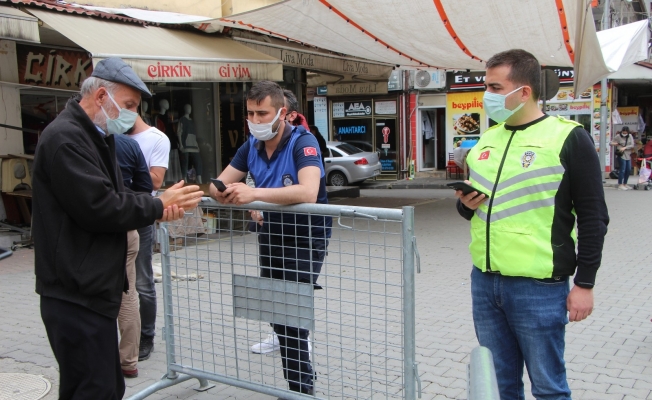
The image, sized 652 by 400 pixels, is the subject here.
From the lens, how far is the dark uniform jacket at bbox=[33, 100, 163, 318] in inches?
98.9

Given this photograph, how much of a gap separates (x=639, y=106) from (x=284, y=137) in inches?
1068

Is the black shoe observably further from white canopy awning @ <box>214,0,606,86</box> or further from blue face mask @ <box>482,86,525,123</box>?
white canopy awning @ <box>214,0,606,86</box>

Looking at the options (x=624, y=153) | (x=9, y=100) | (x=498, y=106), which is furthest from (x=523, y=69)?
(x=624, y=153)

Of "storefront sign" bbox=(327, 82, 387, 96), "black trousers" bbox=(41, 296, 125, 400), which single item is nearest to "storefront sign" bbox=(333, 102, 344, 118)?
"storefront sign" bbox=(327, 82, 387, 96)

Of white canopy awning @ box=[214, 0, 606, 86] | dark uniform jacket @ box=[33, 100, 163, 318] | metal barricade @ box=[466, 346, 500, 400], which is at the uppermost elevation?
white canopy awning @ box=[214, 0, 606, 86]

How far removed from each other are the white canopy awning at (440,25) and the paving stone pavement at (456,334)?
3.72 metres

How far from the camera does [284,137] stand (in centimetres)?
373

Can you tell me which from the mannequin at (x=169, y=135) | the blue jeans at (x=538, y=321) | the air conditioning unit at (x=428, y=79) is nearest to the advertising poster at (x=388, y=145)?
the air conditioning unit at (x=428, y=79)

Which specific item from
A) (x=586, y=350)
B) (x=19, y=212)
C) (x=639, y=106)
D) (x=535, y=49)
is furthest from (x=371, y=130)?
(x=586, y=350)

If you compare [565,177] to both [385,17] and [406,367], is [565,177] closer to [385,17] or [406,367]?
[406,367]

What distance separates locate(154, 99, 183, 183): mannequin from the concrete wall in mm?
2732

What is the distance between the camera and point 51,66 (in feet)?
33.9

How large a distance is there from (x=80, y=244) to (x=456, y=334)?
12.1ft

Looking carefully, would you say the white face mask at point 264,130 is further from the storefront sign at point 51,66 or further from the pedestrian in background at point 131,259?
the storefront sign at point 51,66
